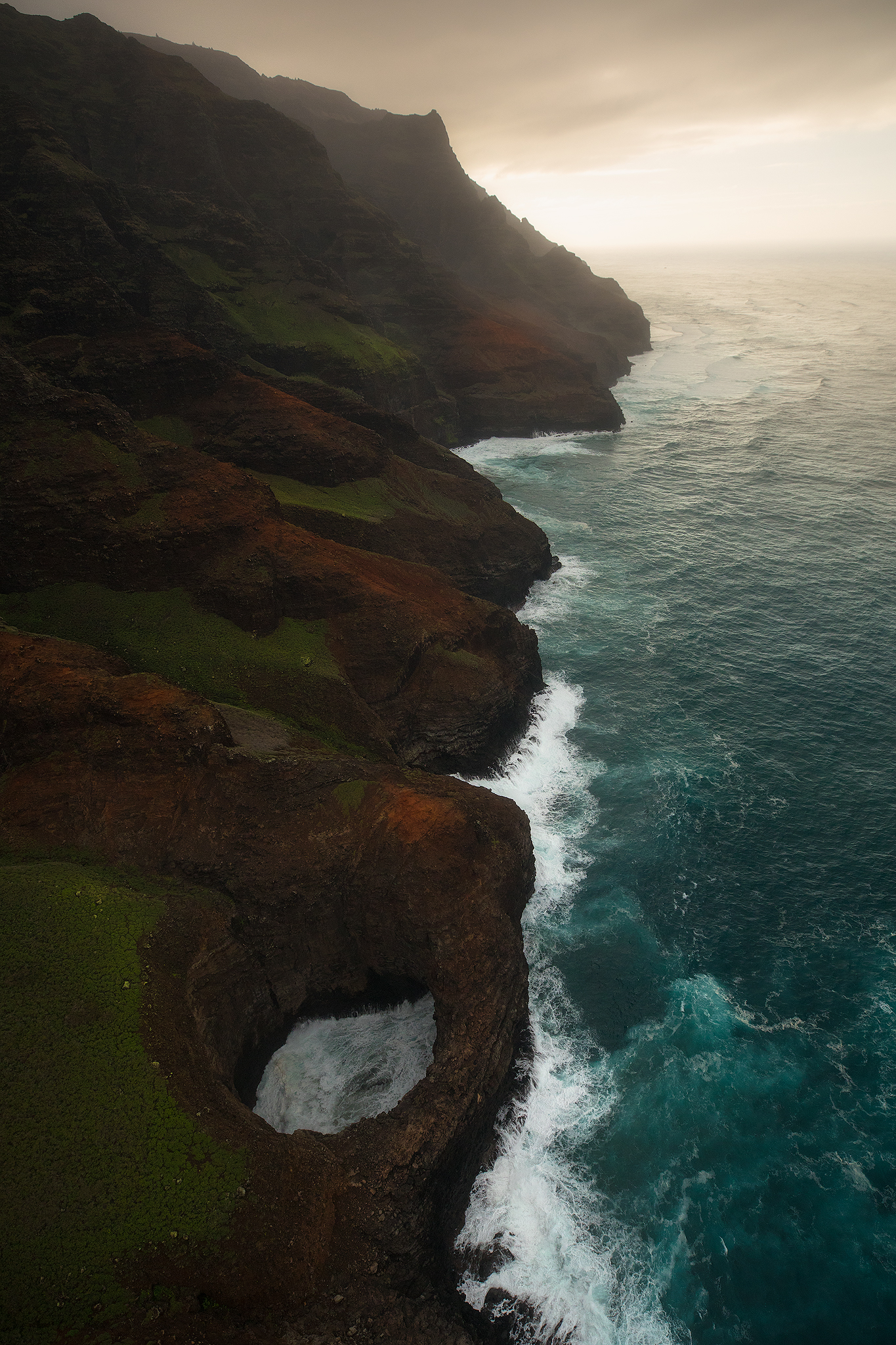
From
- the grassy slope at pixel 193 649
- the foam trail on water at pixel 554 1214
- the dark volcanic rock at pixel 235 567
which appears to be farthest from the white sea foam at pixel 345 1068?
the dark volcanic rock at pixel 235 567

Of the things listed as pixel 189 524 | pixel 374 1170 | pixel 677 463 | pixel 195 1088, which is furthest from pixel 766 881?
pixel 677 463

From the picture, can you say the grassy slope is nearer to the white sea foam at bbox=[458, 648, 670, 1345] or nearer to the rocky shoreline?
the rocky shoreline

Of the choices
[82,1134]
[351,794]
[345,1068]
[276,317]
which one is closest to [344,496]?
[351,794]

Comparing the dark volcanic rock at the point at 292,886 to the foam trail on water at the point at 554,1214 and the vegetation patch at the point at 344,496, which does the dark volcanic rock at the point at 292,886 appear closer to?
the foam trail on water at the point at 554,1214

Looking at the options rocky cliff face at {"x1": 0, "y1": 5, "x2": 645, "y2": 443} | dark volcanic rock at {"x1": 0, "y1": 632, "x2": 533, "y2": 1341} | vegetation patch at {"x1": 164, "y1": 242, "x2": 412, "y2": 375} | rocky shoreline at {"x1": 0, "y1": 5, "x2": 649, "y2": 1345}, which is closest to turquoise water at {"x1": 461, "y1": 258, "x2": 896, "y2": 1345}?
rocky shoreline at {"x1": 0, "y1": 5, "x2": 649, "y2": 1345}

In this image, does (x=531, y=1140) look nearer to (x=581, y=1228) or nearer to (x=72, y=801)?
(x=581, y=1228)

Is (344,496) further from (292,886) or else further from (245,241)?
(245,241)
